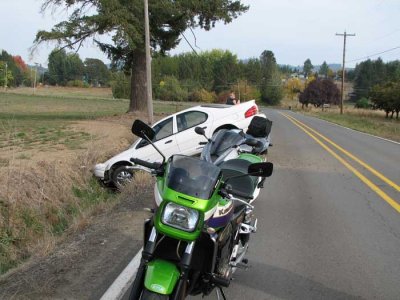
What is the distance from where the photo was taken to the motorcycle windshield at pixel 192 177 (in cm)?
339

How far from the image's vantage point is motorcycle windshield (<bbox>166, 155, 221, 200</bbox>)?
3395mm

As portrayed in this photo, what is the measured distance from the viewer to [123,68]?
105 feet

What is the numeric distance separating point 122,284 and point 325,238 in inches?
121

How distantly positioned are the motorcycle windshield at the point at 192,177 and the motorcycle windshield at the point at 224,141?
354 centimetres

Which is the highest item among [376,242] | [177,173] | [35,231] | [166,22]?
[166,22]

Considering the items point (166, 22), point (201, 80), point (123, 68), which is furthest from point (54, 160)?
point (201, 80)

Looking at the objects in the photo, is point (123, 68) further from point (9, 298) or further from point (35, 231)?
point (9, 298)

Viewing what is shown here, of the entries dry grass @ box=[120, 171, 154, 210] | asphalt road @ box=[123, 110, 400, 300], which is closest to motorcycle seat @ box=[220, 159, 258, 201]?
asphalt road @ box=[123, 110, 400, 300]

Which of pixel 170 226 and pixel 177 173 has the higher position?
pixel 177 173

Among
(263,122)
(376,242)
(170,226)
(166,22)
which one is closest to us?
(170,226)

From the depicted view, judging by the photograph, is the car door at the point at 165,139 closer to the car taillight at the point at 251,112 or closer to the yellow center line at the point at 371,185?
the car taillight at the point at 251,112

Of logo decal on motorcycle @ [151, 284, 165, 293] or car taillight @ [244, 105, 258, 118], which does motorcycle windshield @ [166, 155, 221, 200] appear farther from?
car taillight @ [244, 105, 258, 118]

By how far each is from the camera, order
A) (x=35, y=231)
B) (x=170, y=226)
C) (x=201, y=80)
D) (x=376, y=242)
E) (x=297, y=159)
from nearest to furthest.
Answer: (x=170, y=226), (x=376, y=242), (x=35, y=231), (x=297, y=159), (x=201, y=80)

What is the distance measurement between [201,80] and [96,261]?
13673 centimetres
